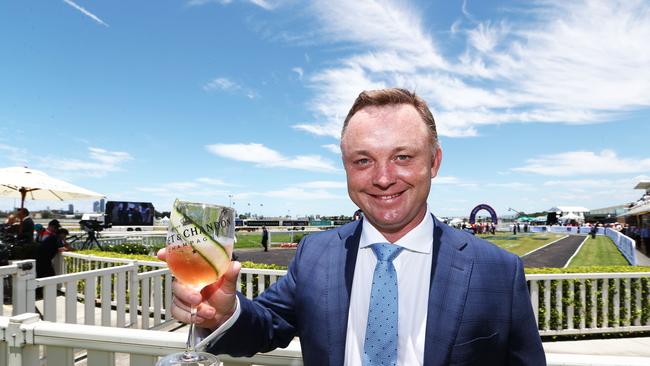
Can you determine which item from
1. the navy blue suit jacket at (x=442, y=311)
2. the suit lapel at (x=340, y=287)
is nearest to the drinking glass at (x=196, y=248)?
the navy blue suit jacket at (x=442, y=311)

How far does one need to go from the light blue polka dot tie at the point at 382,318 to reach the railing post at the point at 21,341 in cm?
171

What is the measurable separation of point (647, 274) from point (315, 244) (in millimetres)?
7891

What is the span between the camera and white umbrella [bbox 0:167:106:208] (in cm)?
1048

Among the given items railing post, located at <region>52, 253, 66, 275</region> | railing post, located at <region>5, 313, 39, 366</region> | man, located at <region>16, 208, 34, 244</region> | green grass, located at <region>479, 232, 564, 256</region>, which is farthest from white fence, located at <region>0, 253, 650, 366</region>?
green grass, located at <region>479, 232, 564, 256</region>

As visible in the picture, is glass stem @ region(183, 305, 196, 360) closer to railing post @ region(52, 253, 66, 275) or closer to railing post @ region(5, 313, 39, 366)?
railing post @ region(5, 313, 39, 366)

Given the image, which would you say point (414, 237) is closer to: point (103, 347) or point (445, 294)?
point (445, 294)

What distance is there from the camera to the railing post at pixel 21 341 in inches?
81.6

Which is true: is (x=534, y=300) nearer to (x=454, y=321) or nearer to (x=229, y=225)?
(x=454, y=321)

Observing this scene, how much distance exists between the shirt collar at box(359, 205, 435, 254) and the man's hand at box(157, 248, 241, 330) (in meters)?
0.62

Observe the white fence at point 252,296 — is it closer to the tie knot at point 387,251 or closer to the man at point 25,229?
the man at point 25,229

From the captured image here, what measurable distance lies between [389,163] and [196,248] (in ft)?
2.66

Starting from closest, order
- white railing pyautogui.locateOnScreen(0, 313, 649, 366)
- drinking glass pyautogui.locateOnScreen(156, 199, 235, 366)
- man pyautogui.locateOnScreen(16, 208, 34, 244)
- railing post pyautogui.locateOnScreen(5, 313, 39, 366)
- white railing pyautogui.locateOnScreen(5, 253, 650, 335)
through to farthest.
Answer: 1. drinking glass pyautogui.locateOnScreen(156, 199, 235, 366)
2. white railing pyautogui.locateOnScreen(0, 313, 649, 366)
3. railing post pyautogui.locateOnScreen(5, 313, 39, 366)
4. white railing pyautogui.locateOnScreen(5, 253, 650, 335)
5. man pyautogui.locateOnScreen(16, 208, 34, 244)

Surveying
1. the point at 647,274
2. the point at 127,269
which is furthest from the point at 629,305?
the point at 127,269

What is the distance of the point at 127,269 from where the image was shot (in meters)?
6.54
